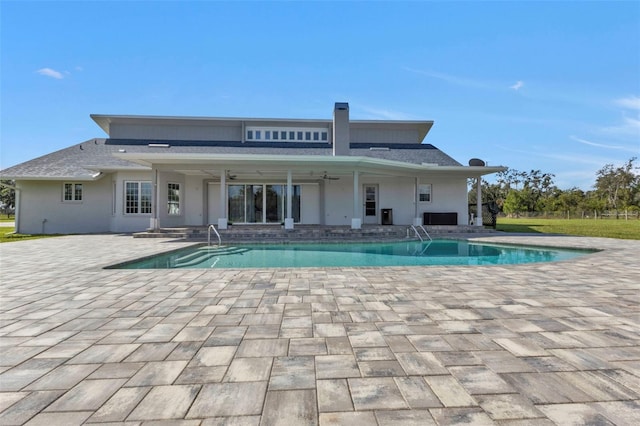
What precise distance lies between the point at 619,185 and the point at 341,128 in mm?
56052

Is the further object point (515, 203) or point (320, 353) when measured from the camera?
point (515, 203)

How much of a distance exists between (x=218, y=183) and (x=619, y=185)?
2418 inches

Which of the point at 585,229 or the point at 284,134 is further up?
the point at 284,134

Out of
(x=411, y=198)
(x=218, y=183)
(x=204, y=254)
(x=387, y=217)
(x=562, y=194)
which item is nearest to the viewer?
(x=204, y=254)

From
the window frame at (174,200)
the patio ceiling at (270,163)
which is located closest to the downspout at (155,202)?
the patio ceiling at (270,163)

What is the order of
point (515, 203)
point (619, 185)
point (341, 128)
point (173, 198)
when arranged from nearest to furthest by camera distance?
point (173, 198) → point (341, 128) → point (515, 203) → point (619, 185)

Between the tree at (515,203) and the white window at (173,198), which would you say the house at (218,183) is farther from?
the tree at (515,203)

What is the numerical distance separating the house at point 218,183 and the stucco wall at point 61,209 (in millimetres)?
45

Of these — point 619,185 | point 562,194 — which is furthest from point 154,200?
point 619,185

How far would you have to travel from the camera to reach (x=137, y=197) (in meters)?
14.9

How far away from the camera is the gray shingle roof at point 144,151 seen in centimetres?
1479

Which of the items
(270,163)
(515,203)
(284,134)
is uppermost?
(284,134)

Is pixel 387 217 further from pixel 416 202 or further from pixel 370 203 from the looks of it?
pixel 416 202

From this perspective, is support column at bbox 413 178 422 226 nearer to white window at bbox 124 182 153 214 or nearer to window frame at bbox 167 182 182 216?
window frame at bbox 167 182 182 216
